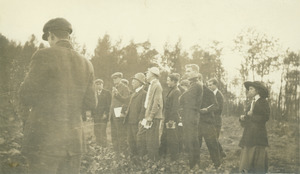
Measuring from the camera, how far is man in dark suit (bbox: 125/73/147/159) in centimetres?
434

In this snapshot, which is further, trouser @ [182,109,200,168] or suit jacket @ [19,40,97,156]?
trouser @ [182,109,200,168]

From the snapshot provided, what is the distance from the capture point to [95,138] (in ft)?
13.6

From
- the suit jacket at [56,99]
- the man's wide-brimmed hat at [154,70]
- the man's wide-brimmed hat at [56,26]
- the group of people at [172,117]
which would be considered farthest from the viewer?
the man's wide-brimmed hat at [154,70]

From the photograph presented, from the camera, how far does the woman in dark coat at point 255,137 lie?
4.24 m

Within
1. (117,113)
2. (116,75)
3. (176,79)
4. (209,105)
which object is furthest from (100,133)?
(209,105)

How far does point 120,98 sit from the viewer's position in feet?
14.4

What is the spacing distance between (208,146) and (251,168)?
2.27 ft

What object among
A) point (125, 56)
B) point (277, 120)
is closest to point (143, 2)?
point (125, 56)

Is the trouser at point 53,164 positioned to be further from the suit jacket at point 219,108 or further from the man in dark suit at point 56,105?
the suit jacket at point 219,108

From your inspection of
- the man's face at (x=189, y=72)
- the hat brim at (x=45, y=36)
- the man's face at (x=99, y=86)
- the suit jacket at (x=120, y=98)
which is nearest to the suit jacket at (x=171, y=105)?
the man's face at (x=189, y=72)

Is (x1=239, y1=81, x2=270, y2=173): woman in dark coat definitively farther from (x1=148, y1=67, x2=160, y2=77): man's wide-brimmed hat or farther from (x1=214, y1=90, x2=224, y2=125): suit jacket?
(x1=148, y1=67, x2=160, y2=77): man's wide-brimmed hat

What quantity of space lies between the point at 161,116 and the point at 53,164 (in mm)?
1660

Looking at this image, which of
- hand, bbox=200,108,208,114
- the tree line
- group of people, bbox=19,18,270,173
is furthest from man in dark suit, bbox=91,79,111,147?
hand, bbox=200,108,208,114

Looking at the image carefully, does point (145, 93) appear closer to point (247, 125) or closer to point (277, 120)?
point (247, 125)
